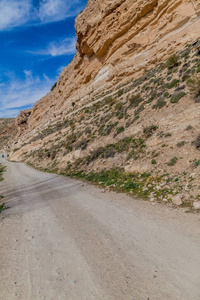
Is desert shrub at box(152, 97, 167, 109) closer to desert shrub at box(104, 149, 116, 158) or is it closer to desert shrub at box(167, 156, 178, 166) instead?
desert shrub at box(104, 149, 116, 158)

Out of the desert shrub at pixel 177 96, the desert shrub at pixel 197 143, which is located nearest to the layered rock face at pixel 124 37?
the desert shrub at pixel 177 96

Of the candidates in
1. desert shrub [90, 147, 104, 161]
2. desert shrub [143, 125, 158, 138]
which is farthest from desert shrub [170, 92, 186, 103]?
desert shrub [90, 147, 104, 161]

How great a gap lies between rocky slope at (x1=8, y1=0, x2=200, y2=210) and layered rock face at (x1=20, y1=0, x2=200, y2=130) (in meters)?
0.13

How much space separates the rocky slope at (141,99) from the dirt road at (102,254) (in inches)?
64.6

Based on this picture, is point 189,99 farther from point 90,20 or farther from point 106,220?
point 90,20

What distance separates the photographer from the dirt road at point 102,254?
265 cm

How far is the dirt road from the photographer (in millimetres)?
2650

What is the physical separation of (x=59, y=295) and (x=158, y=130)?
9.65 m

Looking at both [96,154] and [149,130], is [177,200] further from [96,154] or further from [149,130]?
[96,154]

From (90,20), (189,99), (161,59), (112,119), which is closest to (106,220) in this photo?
(189,99)

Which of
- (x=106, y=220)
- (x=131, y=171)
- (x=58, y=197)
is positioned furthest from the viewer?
(x=131, y=171)

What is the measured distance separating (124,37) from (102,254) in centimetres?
3705

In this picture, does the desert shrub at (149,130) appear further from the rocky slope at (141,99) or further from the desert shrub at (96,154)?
the desert shrub at (96,154)

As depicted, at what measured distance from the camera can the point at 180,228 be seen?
13.4 feet
